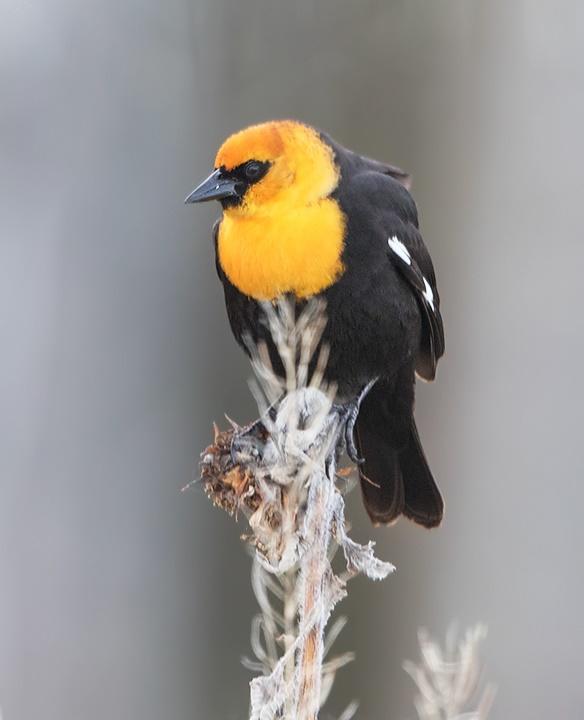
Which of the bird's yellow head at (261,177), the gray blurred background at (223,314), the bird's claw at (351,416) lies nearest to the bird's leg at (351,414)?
the bird's claw at (351,416)

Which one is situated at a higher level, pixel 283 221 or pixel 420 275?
pixel 283 221

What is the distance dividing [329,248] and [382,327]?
0.22 meters

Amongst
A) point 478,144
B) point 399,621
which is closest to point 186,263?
point 478,144

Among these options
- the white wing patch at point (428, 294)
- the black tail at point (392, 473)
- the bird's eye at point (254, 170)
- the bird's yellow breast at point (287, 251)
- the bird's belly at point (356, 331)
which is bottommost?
the black tail at point (392, 473)

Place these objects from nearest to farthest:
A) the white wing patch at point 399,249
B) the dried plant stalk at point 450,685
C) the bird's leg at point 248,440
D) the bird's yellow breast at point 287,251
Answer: the dried plant stalk at point 450,685 < the bird's leg at point 248,440 < the bird's yellow breast at point 287,251 < the white wing patch at point 399,249

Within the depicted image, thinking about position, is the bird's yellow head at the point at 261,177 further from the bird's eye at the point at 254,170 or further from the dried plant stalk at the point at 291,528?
the dried plant stalk at the point at 291,528

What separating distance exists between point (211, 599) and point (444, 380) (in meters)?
1.25

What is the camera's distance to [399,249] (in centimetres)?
265

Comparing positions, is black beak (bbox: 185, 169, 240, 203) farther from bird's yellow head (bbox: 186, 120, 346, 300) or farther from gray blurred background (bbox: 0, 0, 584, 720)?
gray blurred background (bbox: 0, 0, 584, 720)

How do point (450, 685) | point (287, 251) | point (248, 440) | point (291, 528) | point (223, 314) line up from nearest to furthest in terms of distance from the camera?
1. point (450, 685)
2. point (291, 528)
3. point (248, 440)
4. point (287, 251)
5. point (223, 314)

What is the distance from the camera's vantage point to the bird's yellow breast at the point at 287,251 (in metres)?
2.49

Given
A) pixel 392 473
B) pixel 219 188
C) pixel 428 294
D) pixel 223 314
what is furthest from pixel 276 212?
pixel 223 314

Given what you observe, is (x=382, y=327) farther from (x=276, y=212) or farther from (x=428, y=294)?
(x=276, y=212)

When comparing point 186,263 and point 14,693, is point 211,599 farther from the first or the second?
point 186,263
